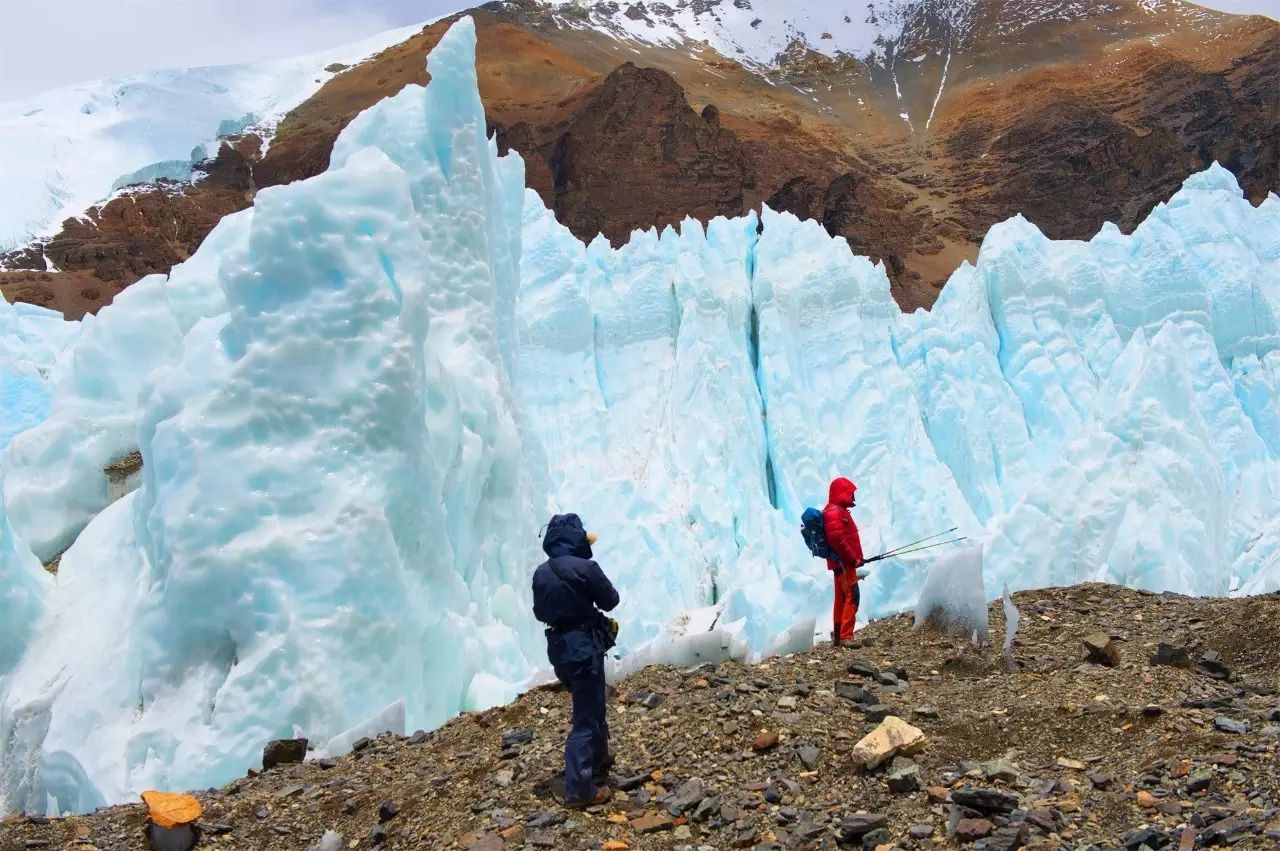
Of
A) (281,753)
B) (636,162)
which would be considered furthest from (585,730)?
(636,162)

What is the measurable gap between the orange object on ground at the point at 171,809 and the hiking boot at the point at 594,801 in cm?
166

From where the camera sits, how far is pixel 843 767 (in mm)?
4242

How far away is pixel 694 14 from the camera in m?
77.1

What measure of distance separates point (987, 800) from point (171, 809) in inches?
131

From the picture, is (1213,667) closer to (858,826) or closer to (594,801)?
(858,826)

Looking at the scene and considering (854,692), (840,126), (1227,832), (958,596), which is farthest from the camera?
(840,126)

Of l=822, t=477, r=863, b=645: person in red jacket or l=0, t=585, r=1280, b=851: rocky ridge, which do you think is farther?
l=822, t=477, r=863, b=645: person in red jacket

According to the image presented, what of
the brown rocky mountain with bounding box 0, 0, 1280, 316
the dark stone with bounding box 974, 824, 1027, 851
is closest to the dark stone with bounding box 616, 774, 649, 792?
the dark stone with bounding box 974, 824, 1027, 851

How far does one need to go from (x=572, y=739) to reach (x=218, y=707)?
3245 millimetres

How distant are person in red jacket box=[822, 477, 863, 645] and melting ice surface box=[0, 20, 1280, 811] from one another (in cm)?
53

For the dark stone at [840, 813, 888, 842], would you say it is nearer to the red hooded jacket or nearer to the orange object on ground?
the orange object on ground

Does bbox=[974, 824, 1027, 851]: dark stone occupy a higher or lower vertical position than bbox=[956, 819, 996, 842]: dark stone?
higher

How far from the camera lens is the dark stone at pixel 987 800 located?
144 inches

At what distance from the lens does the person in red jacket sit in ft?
21.7
